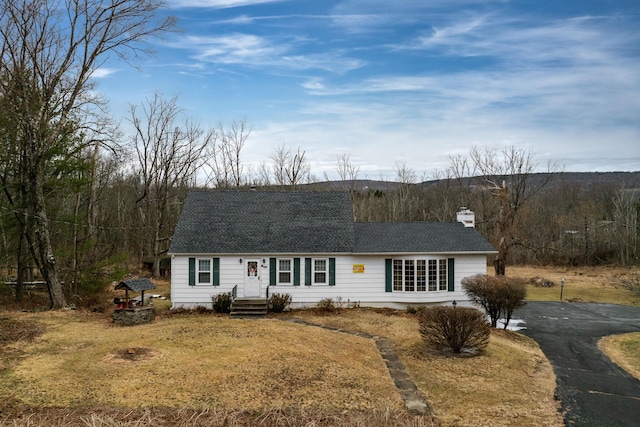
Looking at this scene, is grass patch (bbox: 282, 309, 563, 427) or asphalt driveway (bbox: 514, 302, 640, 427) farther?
asphalt driveway (bbox: 514, 302, 640, 427)

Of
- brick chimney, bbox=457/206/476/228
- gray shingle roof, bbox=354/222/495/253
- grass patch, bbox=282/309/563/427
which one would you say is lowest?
grass patch, bbox=282/309/563/427

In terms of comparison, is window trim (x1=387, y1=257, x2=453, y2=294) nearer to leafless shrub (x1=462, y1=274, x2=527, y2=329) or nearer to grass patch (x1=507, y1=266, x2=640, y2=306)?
leafless shrub (x1=462, y1=274, x2=527, y2=329)

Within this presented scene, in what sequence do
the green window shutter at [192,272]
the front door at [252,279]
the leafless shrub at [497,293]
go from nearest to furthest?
the leafless shrub at [497,293] < the green window shutter at [192,272] < the front door at [252,279]

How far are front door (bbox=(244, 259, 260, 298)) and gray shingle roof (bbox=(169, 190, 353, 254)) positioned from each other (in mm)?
571

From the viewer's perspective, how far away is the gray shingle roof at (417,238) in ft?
64.5

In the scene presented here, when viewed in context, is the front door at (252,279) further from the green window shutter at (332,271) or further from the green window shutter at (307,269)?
the green window shutter at (332,271)

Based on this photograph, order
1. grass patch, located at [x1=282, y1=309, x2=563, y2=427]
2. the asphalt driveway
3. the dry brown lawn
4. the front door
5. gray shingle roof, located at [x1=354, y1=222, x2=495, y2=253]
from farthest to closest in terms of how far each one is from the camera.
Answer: gray shingle roof, located at [x1=354, y1=222, x2=495, y2=253]
the front door
the asphalt driveway
grass patch, located at [x1=282, y1=309, x2=563, y2=427]
the dry brown lawn

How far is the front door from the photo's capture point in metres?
19.2

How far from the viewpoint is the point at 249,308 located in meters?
18.1

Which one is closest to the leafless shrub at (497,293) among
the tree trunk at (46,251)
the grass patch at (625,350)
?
the grass patch at (625,350)

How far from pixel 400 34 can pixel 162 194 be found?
2381 centimetres

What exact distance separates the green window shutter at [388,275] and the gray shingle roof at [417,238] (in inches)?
22.4

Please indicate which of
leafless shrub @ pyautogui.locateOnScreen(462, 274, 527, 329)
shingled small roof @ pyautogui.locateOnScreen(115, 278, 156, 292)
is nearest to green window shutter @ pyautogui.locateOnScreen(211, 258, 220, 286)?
shingled small roof @ pyautogui.locateOnScreen(115, 278, 156, 292)

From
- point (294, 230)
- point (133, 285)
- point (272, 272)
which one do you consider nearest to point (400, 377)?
point (272, 272)
